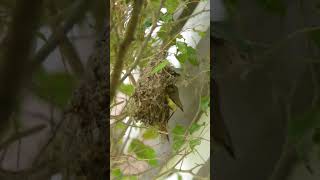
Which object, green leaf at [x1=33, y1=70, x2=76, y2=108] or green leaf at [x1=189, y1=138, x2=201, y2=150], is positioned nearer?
green leaf at [x1=33, y1=70, x2=76, y2=108]

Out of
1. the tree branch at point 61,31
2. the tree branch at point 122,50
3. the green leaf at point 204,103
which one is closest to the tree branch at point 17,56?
the tree branch at point 61,31

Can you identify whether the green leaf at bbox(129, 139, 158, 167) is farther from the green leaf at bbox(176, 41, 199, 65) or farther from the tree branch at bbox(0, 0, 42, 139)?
the tree branch at bbox(0, 0, 42, 139)

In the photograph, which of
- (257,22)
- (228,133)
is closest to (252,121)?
(228,133)

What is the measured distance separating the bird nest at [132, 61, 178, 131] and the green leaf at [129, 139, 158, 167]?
0.17 feet

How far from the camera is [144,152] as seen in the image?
995mm

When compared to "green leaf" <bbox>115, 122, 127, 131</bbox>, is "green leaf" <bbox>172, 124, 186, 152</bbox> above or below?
below

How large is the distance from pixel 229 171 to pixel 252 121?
0.09m

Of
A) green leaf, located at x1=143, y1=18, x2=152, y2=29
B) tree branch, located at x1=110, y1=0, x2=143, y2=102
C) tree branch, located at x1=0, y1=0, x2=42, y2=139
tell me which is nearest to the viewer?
tree branch, located at x1=0, y1=0, x2=42, y2=139

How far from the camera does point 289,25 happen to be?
0.70 m

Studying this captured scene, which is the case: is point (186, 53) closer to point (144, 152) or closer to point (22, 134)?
point (144, 152)

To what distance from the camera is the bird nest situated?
1.00 m

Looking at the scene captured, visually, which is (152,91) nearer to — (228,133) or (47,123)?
(228,133)

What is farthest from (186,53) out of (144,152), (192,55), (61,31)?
(61,31)

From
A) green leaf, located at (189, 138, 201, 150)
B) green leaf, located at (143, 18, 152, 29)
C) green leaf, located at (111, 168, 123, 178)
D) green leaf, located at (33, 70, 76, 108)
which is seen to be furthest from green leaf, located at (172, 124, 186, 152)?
green leaf, located at (33, 70, 76, 108)
